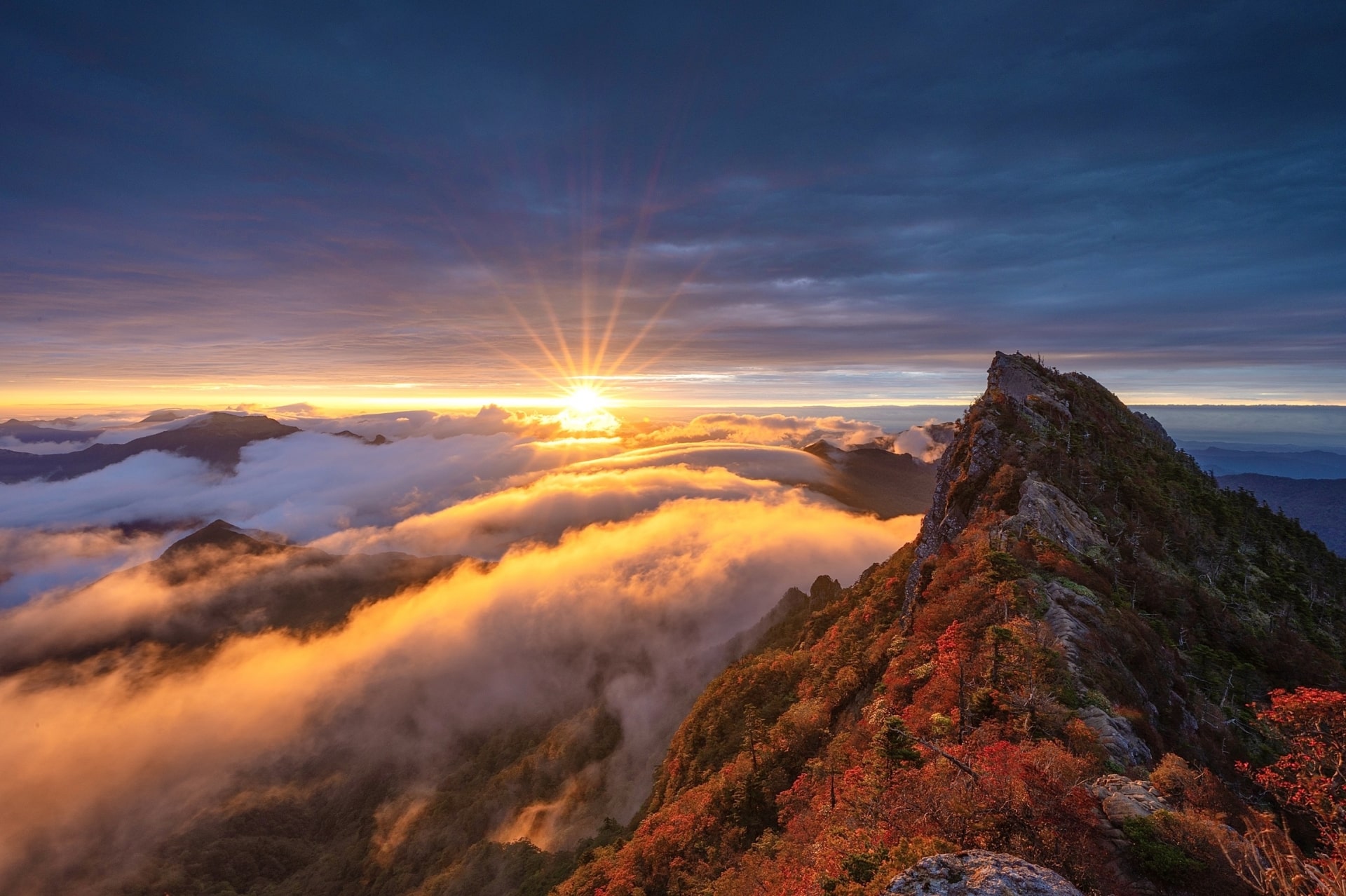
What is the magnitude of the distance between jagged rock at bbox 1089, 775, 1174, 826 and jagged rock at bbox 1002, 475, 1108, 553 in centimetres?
3050

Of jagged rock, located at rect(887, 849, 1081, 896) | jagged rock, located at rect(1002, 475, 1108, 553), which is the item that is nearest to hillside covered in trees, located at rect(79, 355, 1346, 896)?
jagged rock, located at rect(1002, 475, 1108, 553)

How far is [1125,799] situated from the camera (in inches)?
842

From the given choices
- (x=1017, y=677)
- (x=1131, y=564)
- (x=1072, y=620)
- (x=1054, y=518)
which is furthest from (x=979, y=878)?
(x=1131, y=564)

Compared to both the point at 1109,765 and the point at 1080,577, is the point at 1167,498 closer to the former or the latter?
the point at 1080,577

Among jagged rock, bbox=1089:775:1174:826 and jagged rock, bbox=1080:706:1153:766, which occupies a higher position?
jagged rock, bbox=1089:775:1174:826

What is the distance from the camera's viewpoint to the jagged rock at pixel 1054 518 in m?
50.0

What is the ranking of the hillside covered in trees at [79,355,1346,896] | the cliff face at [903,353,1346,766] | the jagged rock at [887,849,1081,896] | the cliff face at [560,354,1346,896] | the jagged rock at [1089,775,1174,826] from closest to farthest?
the jagged rock at [887,849,1081,896], the hillside covered in trees at [79,355,1346,896], the jagged rock at [1089,775,1174,826], the cliff face at [560,354,1346,896], the cliff face at [903,353,1346,766]

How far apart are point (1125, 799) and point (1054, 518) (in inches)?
1426

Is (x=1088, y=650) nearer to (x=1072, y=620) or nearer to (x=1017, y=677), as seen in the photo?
(x=1072, y=620)

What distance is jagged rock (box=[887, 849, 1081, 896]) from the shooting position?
14.9m

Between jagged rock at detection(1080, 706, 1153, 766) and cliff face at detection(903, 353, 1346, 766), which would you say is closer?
jagged rock at detection(1080, 706, 1153, 766)

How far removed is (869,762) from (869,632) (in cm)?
3813

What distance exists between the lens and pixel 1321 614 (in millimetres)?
64562

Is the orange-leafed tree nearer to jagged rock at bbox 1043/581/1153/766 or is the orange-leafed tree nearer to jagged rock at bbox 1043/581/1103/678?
jagged rock at bbox 1043/581/1153/766
